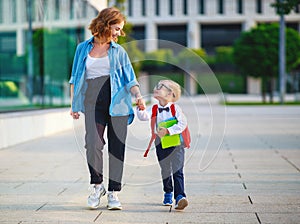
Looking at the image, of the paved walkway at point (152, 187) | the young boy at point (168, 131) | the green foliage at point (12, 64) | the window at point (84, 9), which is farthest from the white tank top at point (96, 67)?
the window at point (84, 9)

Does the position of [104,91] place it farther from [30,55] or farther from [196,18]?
[196,18]

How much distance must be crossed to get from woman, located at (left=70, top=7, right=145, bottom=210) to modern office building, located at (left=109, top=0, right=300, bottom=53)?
215 ft

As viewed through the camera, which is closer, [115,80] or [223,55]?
[115,80]

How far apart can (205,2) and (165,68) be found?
30.4ft

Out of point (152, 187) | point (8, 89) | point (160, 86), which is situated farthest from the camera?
point (8, 89)

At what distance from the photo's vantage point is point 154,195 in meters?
6.66

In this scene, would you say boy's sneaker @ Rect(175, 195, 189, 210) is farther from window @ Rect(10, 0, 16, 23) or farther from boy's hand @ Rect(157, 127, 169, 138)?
window @ Rect(10, 0, 16, 23)

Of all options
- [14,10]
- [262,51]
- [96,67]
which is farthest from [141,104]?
[262,51]

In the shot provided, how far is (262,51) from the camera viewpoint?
43.8m

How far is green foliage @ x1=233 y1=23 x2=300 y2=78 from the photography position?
4425 cm

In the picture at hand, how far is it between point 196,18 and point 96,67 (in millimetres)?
67771

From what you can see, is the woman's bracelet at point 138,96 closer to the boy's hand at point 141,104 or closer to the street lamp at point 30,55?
the boy's hand at point 141,104

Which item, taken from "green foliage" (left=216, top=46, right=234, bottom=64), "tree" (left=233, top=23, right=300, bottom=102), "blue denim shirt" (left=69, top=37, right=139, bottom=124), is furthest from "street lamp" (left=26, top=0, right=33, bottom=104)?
"green foliage" (left=216, top=46, right=234, bottom=64)

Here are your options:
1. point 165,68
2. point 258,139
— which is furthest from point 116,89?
point 165,68
